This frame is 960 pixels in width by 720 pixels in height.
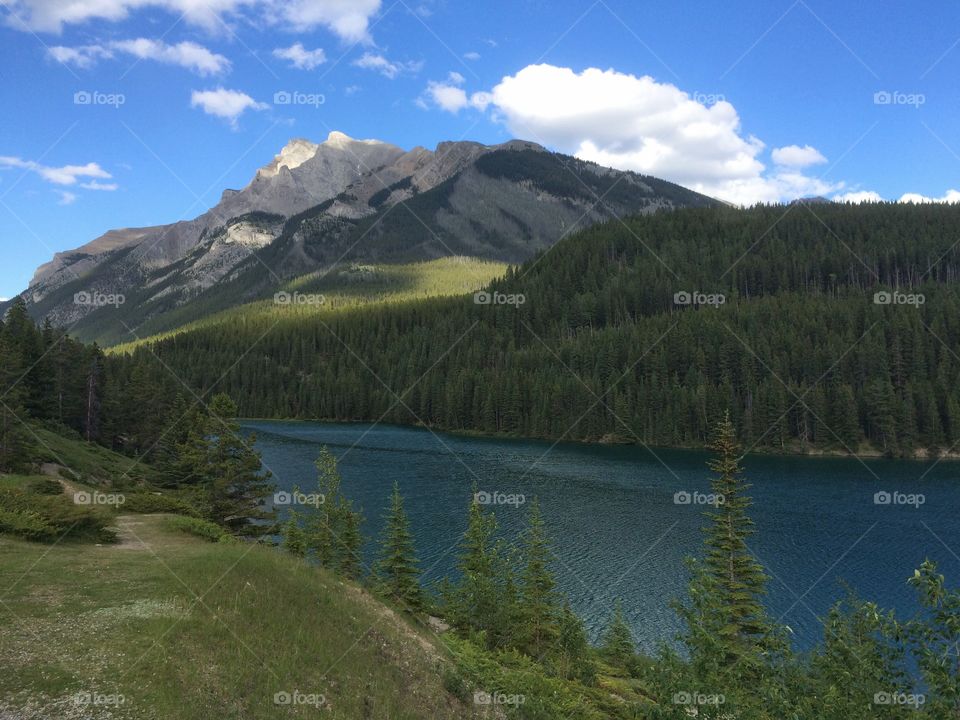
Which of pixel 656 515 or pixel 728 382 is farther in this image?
pixel 728 382

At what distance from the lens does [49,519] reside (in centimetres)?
2398

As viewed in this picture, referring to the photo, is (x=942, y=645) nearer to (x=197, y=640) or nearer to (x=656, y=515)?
(x=197, y=640)

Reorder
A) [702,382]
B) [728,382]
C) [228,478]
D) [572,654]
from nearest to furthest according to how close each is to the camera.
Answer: [572,654]
[228,478]
[702,382]
[728,382]

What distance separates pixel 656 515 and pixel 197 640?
5600 centimetres

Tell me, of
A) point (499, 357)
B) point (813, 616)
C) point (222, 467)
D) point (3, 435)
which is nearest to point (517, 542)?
point (813, 616)

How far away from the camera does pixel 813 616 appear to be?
1535 inches

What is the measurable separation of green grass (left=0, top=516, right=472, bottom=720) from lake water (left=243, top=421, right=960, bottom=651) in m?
15.6

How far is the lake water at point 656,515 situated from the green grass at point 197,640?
15.6m

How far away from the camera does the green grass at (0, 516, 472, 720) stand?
44.3 feet

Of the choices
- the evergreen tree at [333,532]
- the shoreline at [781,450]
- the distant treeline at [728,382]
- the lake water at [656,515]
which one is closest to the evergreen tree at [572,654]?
the lake water at [656,515]

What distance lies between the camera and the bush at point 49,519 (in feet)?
74.3

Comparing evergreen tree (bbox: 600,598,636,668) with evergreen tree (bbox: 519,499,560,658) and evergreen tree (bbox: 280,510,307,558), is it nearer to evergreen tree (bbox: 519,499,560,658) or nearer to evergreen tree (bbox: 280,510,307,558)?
evergreen tree (bbox: 519,499,560,658)

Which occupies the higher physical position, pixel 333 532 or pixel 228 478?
pixel 228 478

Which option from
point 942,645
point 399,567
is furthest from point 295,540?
point 942,645
